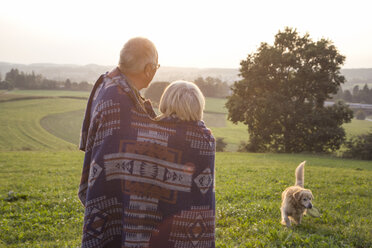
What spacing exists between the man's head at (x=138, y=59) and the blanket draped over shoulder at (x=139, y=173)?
0.45ft

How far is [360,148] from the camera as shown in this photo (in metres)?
26.0

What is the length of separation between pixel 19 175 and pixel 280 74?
25.8 meters

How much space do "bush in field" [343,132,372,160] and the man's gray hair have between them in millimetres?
28266

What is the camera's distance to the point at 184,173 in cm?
287

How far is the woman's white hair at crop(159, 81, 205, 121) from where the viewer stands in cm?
280

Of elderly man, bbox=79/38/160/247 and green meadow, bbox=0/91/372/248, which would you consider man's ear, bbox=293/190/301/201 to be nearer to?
green meadow, bbox=0/91/372/248

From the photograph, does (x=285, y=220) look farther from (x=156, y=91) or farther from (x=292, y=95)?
(x=156, y=91)

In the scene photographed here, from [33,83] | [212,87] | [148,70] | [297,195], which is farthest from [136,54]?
[33,83]

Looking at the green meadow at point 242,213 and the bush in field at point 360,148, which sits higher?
the green meadow at point 242,213

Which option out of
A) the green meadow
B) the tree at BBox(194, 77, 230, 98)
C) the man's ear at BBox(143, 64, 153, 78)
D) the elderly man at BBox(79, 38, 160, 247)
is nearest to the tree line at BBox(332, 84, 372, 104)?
the tree at BBox(194, 77, 230, 98)

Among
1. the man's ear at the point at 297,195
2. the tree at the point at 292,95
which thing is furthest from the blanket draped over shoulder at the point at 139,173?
the tree at the point at 292,95

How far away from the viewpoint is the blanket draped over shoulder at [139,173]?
2.76 metres

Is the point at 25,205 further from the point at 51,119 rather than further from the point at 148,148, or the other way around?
the point at 51,119

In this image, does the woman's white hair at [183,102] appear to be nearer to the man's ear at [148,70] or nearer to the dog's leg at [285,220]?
the man's ear at [148,70]
